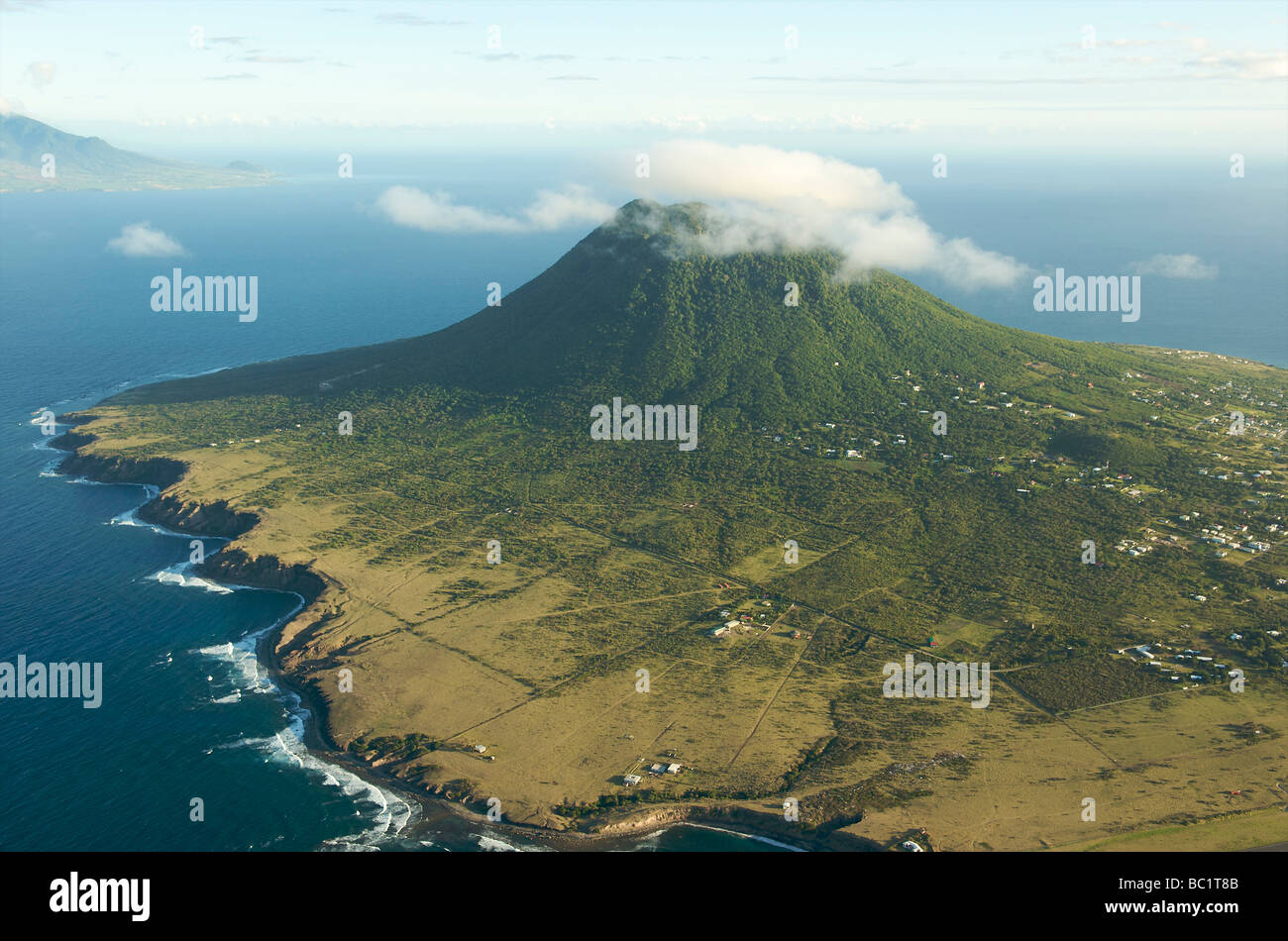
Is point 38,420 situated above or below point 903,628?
above

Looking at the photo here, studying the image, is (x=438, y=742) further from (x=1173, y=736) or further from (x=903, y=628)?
(x=1173, y=736)

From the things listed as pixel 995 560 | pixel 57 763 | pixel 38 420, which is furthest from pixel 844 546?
pixel 38 420

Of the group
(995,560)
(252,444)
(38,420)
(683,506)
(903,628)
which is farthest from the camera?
(38,420)

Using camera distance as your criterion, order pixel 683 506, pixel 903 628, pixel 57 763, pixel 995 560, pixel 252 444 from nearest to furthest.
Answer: pixel 57 763 → pixel 903 628 → pixel 995 560 → pixel 683 506 → pixel 252 444

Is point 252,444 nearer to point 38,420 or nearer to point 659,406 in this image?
point 38,420

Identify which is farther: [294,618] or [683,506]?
[683,506]

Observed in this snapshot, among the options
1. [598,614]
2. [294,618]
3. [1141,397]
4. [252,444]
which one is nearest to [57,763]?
[294,618]

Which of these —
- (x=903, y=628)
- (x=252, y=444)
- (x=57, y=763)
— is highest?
(x=252, y=444)
